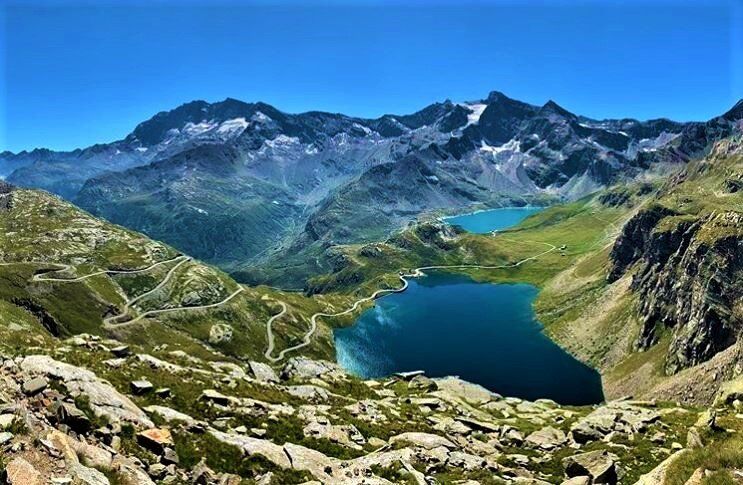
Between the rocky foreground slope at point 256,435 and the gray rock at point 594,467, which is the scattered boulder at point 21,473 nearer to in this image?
the rocky foreground slope at point 256,435

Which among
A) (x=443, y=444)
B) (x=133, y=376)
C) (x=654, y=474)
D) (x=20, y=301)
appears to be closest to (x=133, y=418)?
(x=133, y=376)

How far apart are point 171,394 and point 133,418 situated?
9520 millimetres

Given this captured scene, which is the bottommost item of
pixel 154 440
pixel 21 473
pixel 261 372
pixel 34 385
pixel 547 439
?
pixel 547 439

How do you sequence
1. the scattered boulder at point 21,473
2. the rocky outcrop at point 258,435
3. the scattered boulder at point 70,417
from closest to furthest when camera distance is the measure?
the scattered boulder at point 21,473
the rocky outcrop at point 258,435
the scattered boulder at point 70,417

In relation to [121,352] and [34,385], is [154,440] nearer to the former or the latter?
[34,385]

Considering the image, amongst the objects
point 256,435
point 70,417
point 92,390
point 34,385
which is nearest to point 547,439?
point 256,435

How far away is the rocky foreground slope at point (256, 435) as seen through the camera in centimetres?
2675

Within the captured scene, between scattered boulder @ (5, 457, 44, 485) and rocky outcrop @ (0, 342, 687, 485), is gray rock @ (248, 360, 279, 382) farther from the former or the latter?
scattered boulder @ (5, 457, 44, 485)

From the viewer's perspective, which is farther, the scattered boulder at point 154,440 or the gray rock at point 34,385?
the scattered boulder at point 154,440

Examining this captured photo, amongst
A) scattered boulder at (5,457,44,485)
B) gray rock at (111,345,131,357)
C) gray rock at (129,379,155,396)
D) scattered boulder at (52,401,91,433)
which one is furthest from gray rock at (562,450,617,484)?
gray rock at (111,345,131,357)

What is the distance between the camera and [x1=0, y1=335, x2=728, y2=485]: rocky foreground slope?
26.8 metres

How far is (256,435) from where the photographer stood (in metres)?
41.6

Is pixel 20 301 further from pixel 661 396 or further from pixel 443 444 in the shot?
pixel 661 396

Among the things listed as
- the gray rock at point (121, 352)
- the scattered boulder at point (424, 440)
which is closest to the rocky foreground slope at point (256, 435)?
the scattered boulder at point (424, 440)
